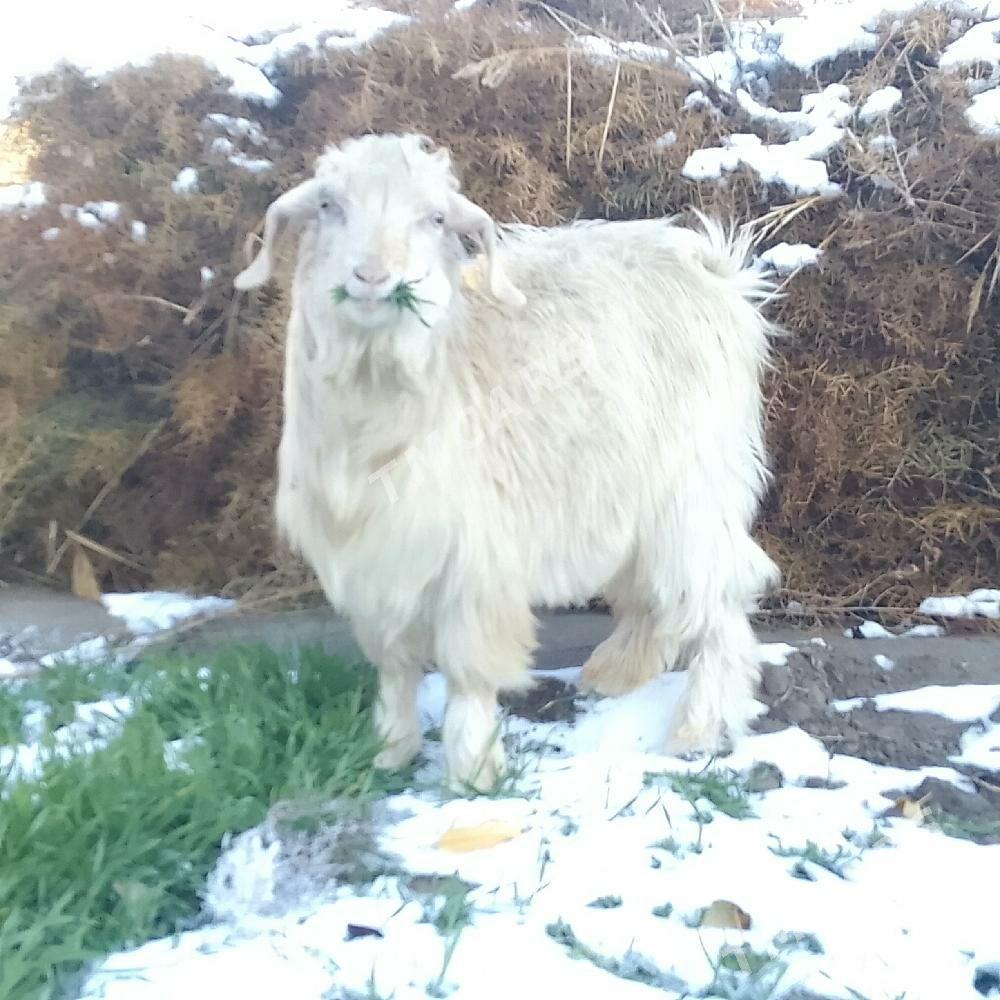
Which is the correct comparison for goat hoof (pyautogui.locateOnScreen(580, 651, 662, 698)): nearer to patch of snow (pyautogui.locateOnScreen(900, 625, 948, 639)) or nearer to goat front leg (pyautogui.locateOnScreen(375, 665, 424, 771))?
goat front leg (pyautogui.locateOnScreen(375, 665, 424, 771))

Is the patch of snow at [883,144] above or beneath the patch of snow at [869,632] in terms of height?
above

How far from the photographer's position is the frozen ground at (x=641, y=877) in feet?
5.79

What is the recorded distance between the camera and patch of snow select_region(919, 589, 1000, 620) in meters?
3.69

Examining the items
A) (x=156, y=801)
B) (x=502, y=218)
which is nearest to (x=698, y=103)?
(x=502, y=218)

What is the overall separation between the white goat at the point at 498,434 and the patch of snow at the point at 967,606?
1.06 metres

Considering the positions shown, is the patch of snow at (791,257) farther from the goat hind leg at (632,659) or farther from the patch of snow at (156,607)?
the patch of snow at (156,607)

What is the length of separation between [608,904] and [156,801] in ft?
3.10

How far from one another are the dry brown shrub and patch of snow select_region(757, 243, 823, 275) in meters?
0.10

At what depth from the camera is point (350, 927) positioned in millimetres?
1882

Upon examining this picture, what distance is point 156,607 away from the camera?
386cm

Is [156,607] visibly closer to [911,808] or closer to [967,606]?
[911,808]

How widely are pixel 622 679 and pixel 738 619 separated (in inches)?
Answer: 17.7

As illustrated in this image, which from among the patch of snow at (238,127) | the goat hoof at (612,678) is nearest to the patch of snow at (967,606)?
the goat hoof at (612,678)

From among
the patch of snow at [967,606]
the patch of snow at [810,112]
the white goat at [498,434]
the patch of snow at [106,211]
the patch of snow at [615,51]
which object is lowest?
the patch of snow at [967,606]
